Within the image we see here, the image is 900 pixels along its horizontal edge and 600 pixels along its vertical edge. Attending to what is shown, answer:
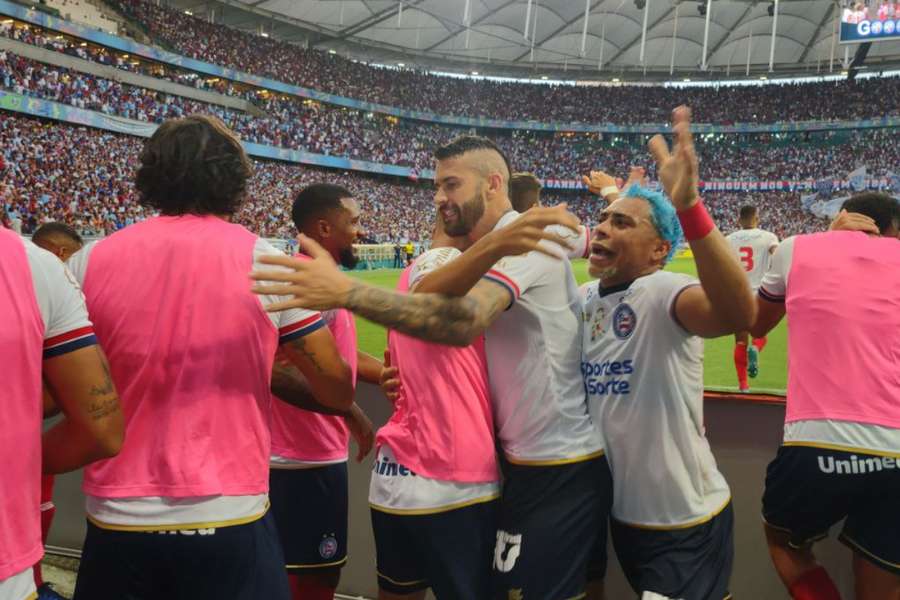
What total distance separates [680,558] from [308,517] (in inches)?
61.5

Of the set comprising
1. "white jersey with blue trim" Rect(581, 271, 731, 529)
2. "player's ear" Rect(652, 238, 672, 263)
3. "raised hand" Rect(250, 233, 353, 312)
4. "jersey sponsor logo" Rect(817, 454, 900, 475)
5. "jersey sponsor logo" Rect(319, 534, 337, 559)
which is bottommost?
"jersey sponsor logo" Rect(319, 534, 337, 559)

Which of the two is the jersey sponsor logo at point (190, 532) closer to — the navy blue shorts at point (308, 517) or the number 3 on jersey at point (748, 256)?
the navy blue shorts at point (308, 517)

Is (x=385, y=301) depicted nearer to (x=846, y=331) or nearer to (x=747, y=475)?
(x=846, y=331)

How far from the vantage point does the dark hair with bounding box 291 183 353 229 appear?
136 inches

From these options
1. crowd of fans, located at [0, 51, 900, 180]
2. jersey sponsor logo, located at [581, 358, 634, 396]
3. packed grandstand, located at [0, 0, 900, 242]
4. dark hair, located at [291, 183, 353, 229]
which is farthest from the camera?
crowd of fans, located at [0, 51, 900, 180]

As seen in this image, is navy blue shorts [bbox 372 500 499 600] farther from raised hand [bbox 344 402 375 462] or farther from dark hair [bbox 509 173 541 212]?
dark hair [bbox 509 173 541 212]

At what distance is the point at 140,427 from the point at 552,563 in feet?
4.26

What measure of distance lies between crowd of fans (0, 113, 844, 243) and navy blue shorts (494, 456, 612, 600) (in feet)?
49.1

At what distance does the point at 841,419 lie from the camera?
8.93 ft

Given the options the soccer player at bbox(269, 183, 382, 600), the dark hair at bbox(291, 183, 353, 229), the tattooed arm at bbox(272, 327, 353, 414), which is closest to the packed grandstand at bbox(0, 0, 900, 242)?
the dark hair at bbox(291, 183, 353, 229)

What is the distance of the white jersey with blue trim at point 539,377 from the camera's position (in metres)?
2.30

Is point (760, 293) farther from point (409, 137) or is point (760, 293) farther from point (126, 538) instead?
point (409, 137)

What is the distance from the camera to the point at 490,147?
256 cm

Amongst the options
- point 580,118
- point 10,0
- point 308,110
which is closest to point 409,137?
point 308,110
